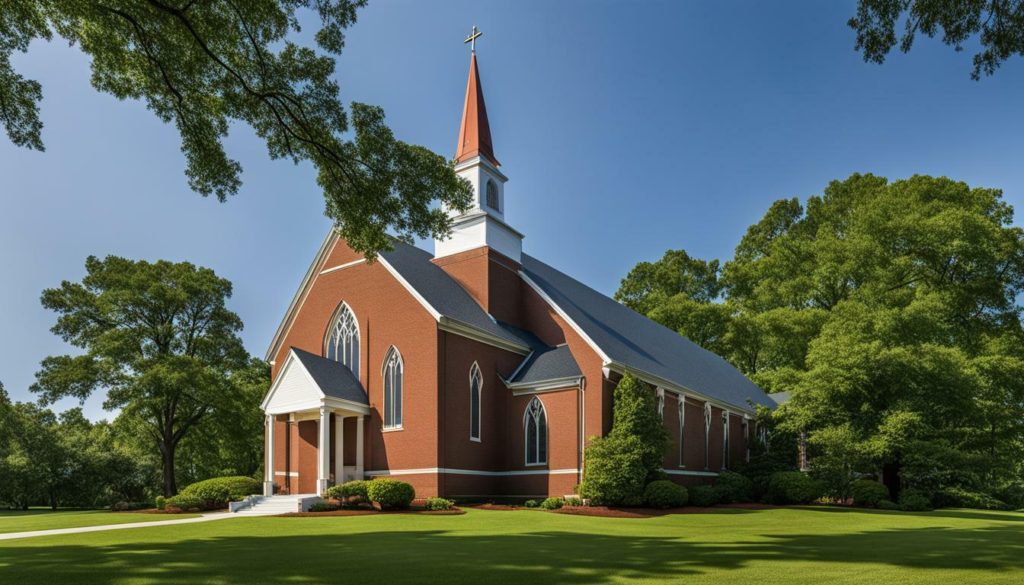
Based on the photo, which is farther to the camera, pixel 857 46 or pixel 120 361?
pixel 120 361

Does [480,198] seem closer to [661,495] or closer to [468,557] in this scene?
[661,495]

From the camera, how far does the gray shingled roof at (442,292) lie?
92.2 ft

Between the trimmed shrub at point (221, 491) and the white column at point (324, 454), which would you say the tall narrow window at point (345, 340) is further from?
the trimmed shrub at point (221, 491)

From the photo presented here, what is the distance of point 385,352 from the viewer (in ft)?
92.6

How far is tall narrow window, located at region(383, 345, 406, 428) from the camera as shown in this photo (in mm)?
27531

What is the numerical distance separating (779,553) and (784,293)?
149ft

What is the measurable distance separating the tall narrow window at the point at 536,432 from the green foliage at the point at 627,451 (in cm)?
275

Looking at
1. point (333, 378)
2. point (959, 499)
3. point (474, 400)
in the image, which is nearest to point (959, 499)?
point (959, 499)

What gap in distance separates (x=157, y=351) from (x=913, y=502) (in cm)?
3781

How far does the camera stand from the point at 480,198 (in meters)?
32.4

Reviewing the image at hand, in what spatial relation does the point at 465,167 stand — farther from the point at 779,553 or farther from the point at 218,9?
the point at 779,553

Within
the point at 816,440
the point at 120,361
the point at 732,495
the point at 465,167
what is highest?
the point at 465,167

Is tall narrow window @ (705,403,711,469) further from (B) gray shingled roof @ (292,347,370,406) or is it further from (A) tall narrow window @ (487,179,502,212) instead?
(B) gray shingled roof @ (292,347,370,406)

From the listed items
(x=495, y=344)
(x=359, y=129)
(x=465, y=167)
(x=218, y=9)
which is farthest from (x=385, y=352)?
(x=218, y=9)
